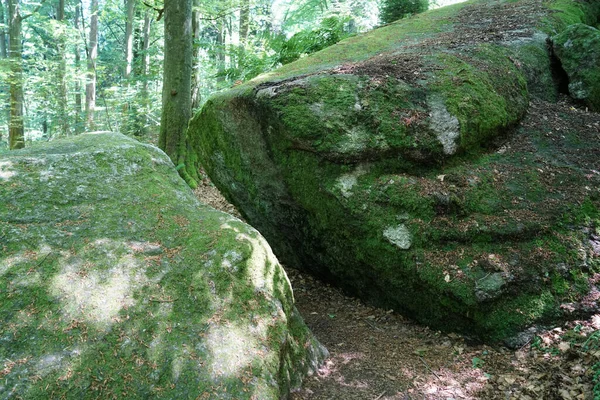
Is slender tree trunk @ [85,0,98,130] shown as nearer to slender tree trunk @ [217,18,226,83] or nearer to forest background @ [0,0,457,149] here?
forest background @ [0,0,457,149]

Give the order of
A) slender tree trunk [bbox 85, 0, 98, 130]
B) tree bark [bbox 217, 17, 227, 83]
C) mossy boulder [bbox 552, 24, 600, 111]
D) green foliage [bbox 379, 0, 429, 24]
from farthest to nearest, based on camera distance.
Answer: slender tree trunk [bbox 85, 0, 98, 130]
tree bark [bbox 217, 17, 227, 83]
green foliage [bbox 379, 0, 429, 24]
mossy boulder [bbox 552, 24, 600, 111]

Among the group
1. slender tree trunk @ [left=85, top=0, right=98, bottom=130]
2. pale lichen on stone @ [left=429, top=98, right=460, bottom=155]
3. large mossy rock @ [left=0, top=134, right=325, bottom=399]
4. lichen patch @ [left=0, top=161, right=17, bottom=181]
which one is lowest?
large mossy rock @ [left=0, top=134, right=325, bottom=399]

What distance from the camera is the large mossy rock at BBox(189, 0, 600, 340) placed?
425cm

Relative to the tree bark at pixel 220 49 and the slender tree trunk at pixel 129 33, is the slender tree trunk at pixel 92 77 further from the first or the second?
the tree bark at pixel 220 49

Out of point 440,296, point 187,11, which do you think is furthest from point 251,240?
point 187,11

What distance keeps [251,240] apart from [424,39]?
18.6 ft

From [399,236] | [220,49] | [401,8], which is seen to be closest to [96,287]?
[399,236]

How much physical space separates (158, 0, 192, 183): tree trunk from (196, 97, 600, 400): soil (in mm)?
5322

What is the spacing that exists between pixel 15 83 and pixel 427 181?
14.1 metres

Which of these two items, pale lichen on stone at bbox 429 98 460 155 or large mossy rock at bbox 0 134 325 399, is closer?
large mossy rock at bbox 0 134 325 399

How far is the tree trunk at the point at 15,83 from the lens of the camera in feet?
43.7

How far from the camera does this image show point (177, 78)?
8172mm

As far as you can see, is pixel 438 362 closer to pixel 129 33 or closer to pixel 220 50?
pixel 220 50

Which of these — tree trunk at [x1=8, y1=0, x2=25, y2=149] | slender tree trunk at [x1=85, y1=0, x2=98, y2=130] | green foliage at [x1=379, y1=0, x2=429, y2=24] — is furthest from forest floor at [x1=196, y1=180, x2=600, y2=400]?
slender tree trunk at [x1=85, y1=0, x2=98, y2=130]
